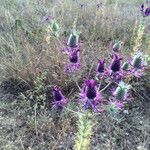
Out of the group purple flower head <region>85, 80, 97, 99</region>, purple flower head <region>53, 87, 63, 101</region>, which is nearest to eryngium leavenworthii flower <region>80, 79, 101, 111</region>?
purple flower head <region>85, 80, 97, 99</region>

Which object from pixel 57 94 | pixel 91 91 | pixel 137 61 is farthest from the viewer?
pixel 137 61

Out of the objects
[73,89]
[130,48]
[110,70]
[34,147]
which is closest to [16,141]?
[34,147]

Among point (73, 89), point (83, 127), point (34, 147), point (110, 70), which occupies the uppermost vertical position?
Answer: point (110, 70)

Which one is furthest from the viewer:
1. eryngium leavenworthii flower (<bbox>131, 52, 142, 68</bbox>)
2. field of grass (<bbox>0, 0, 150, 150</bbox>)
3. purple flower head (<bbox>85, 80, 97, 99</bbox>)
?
field of grass (<bbox>0, 0, 150, 150</bbox>)

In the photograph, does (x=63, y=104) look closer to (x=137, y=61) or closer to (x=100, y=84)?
(x=100, y=84)

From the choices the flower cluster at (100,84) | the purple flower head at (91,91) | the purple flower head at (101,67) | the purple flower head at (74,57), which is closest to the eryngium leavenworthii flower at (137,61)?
the flower cluster at (100,84)

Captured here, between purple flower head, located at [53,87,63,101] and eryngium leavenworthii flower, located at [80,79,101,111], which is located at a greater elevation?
eryngium leavenworthii flower, located at [80,79,101,111]

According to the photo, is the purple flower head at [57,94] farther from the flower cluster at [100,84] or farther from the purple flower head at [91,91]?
the purple flower head at [91,91]

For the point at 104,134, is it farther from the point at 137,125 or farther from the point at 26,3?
the point at 26,3

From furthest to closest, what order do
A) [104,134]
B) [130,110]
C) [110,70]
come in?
[130,110] < [104,134] < [110,70]

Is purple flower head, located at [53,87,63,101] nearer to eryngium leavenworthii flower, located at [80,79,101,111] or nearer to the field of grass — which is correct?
the field of grass

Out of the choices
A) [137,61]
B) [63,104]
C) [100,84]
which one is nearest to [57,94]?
[63,104]
